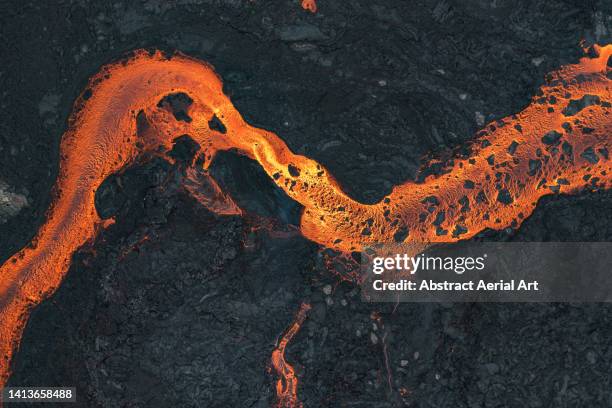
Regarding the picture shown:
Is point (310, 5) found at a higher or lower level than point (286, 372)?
higher

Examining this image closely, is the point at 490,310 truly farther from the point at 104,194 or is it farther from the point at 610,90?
the point at 104,194

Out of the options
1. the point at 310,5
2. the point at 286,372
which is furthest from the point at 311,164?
the point at 286,372

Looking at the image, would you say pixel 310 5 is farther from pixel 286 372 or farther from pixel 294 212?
pixel 286 372

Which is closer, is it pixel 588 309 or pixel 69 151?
pixel 588 309

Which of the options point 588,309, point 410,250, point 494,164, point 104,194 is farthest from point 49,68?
point 588,309

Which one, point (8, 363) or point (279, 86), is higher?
point (279, 86)

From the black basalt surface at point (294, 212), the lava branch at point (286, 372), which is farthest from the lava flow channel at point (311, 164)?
the lava branch at point (286, 372)

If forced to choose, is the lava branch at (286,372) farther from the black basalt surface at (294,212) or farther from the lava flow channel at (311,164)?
the lava flow channel at (311,164)
